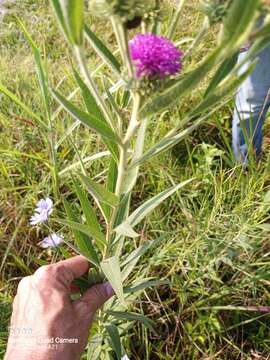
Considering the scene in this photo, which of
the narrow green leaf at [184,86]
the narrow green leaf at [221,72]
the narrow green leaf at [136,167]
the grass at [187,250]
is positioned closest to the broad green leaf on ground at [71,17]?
the narrow green leaf at [184,86]

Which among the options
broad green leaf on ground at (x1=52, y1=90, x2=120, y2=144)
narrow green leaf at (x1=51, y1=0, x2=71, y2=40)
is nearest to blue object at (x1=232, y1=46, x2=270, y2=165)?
broad green leaf on ground at (x1=52, y1=90, x2=120, y2=144)

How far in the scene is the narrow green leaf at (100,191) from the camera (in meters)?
0.60

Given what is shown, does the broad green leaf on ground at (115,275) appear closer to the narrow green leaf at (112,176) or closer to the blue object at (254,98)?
the narrow green leaf at (112,176)

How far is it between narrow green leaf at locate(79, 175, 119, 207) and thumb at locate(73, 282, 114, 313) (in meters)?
0.24

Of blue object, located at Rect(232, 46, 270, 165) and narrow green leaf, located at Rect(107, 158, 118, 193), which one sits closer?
narrow green leaf, located at Rect(107, 158, 118, 193)

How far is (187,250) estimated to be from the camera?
1.06 m

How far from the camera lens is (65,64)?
1.81m

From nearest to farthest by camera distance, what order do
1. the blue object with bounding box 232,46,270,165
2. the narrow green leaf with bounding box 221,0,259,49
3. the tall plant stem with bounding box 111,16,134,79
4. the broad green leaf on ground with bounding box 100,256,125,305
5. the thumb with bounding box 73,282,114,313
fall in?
the narrow green leaf with bounding box 221,0,259,49, the tall plant stem with bounding box 111,16,134,79, the broad green leaf on ground with bounding box 100,256,125,305, the thumb with bounding box 73,282,114,313, the blue object with bounding box 232,46,270,165

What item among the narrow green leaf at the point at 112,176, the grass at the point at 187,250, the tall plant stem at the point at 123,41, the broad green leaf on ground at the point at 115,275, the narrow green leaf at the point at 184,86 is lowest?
the grass at the point at 187,250

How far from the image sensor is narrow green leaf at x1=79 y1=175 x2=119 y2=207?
0.60 meters

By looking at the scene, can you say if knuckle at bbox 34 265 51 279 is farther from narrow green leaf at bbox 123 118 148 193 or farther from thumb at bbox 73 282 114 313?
narrow green leaf at bbox 123 118 148 193

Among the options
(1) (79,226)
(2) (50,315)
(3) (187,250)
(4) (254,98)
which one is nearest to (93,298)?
(2) (50,315)

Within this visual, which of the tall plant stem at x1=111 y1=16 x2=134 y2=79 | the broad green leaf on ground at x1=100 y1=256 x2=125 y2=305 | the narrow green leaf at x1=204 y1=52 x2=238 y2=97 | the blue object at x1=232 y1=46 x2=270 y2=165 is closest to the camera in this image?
the tall plant stem at x1=111 y1=16 x2=134 y2=79

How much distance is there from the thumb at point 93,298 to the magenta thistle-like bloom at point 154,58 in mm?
479
